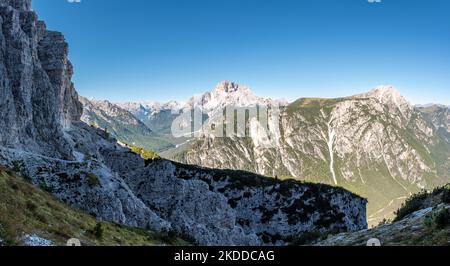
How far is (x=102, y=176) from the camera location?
3113 inches

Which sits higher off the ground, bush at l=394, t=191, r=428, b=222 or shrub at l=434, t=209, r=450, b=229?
shrub at l=434, t=209, r=450, b=229

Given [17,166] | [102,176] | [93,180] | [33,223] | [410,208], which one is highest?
[17,166]

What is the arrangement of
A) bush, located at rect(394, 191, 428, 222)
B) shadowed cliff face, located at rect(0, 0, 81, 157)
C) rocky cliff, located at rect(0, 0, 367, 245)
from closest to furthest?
bush, located at rect(394, 191, 428, 222), rocky cliff, located at rect(0, 0, 367, 245), shadowed cliff face, located at rect(0, 0, 81, 157)

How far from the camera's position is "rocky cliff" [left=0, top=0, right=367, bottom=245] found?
72188 millimetres

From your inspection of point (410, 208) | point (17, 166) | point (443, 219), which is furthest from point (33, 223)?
point (410, 208)

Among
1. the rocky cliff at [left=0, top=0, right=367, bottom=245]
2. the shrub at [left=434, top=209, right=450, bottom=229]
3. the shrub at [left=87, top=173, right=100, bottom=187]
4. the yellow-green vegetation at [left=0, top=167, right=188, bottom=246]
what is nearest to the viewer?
the shrub at [left=434, top=209, right=450, bottom=229]

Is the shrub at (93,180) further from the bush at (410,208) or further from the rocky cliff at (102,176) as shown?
the bush at (410,208)

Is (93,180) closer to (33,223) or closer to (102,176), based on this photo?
(102,176)

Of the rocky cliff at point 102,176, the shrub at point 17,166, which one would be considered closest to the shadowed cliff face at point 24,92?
the rocky cliff at point 102,176

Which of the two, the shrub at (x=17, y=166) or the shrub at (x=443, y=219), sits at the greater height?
the shrub at (x=17, y=166)

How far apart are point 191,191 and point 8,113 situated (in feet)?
183

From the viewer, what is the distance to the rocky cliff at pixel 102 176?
7219 cm

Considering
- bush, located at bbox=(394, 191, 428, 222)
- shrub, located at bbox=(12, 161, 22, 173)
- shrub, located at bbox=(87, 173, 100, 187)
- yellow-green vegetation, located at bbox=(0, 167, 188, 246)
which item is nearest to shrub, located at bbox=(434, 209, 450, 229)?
yellow-green vegetation, located at bbox=(0, 167, 188, 246)

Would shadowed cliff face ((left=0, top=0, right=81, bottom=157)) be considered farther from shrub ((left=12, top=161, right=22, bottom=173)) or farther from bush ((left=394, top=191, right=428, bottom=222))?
bush ((left=394, top=191, right=428, bottom=222))
